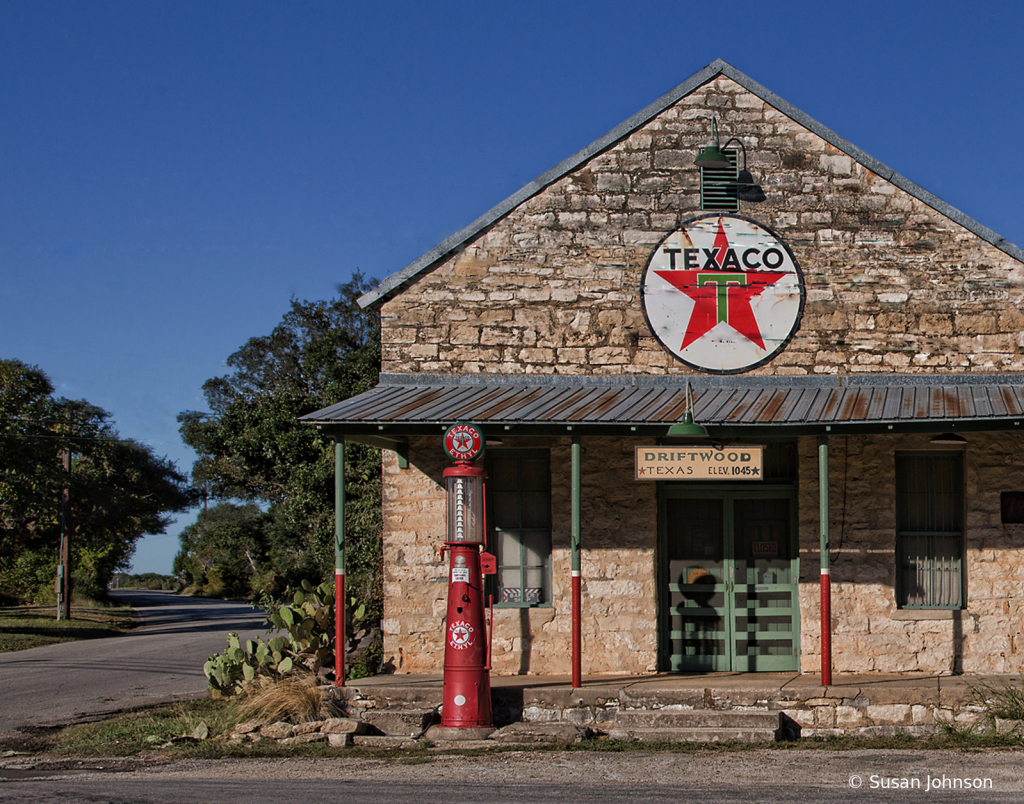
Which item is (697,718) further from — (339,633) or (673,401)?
(339,633)

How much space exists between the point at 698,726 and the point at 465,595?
2250 mm

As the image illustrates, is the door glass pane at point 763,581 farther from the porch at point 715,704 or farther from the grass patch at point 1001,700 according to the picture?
the grass patch at point 1001,700

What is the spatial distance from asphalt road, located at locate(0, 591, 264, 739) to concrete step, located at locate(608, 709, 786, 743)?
239 inches

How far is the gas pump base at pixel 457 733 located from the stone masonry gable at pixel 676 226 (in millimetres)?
3854

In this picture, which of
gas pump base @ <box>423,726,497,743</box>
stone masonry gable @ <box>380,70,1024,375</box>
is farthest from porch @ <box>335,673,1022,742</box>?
stone masonry gable @ <box>380,70,1024,375</box>

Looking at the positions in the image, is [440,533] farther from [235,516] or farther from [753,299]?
[235,516]

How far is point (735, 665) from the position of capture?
1141 cm

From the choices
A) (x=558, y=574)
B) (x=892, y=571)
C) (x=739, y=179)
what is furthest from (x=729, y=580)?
(x=739, y=179)

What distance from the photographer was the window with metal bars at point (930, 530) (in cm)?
1127

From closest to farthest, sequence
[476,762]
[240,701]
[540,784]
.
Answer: [540,784], [476,762], [240,701]

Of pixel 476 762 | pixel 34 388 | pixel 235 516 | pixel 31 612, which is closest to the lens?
pixel 476 762

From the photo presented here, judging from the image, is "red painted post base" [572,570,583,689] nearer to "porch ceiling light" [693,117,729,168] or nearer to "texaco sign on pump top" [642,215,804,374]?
"texaco sign on pump top" [642,215,804,374]

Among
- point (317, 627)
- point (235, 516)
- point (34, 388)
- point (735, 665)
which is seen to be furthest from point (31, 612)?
point (735, 665)

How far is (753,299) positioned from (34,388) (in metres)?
19.0
